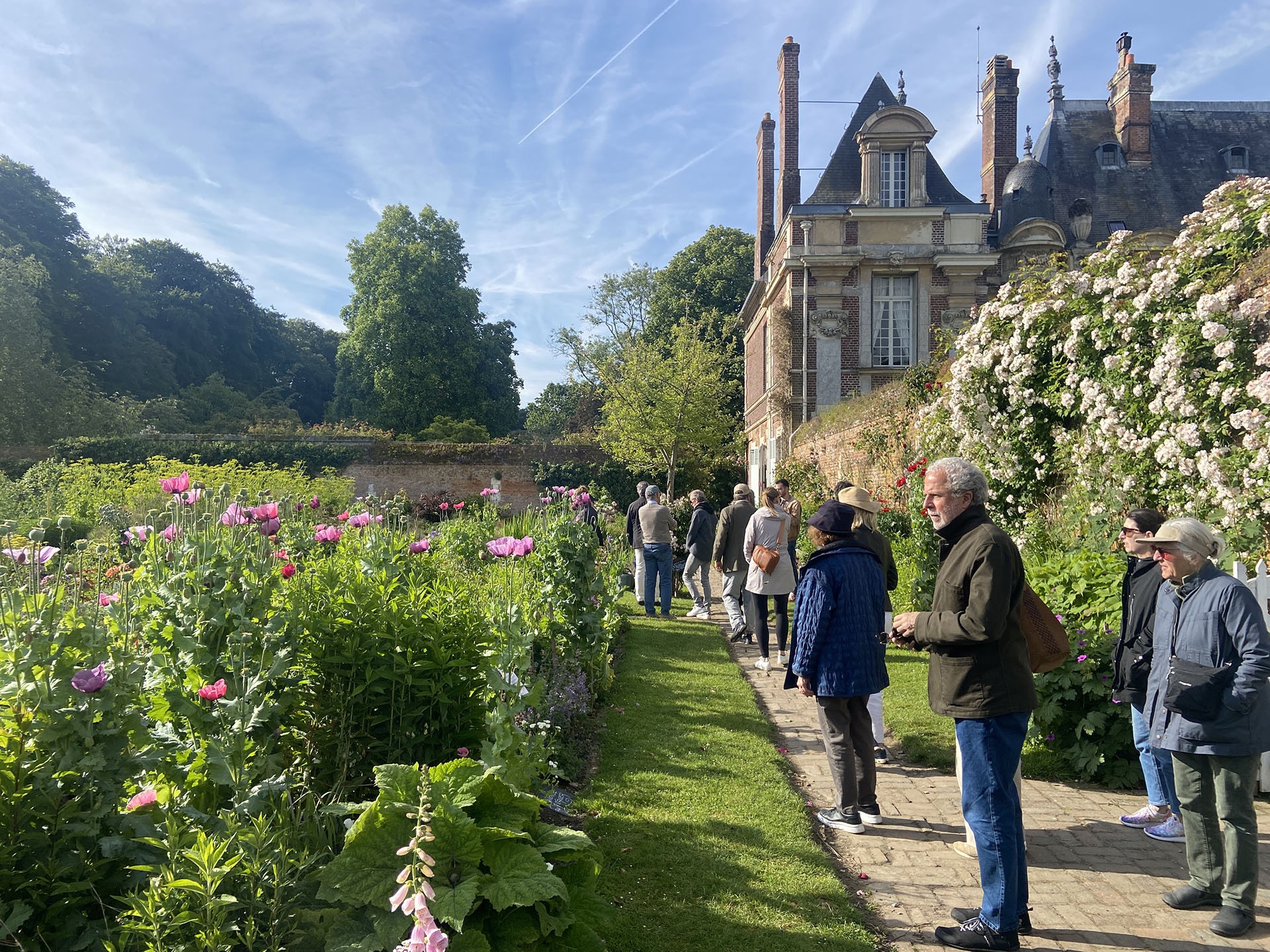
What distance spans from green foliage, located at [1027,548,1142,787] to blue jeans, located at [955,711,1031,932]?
2053mm

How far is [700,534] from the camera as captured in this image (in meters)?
10.5

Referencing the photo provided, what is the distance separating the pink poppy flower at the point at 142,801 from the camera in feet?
6.91

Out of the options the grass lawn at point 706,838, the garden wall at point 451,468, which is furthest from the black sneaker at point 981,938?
the garden wall at point 451,468

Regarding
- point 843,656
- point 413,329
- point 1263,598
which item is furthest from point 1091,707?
point 413,329

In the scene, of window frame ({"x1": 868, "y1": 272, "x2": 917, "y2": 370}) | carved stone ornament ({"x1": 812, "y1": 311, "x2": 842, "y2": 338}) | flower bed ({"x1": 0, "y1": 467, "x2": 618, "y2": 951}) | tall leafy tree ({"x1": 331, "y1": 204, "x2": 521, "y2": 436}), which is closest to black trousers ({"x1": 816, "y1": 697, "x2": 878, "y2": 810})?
flower bed ({"x1": 0, "y1": 467, "x2": 618, "y2": 951})

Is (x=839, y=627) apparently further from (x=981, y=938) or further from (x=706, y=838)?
(x=981, y=938)

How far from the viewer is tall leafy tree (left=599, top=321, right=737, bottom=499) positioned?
84.1 ft

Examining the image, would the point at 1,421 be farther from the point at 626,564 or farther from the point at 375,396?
the point at 626,564

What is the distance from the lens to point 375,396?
132ft

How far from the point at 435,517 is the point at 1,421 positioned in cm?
1556

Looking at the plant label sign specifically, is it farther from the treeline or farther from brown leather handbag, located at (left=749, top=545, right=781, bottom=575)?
the treeline

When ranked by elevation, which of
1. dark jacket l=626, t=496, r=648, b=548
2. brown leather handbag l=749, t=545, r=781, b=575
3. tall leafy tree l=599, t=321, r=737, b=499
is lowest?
brown leather handbag l=749, t=545, r=781, b=575

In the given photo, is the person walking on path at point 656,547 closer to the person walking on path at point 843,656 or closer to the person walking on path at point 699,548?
the person walking on path at point 699,548

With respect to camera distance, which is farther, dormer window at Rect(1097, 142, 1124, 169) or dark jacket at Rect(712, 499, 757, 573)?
dormer window at Rect(1097, 142, 1124, 169)
